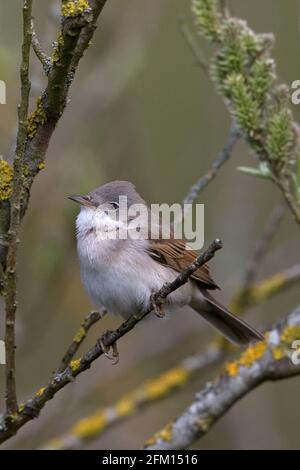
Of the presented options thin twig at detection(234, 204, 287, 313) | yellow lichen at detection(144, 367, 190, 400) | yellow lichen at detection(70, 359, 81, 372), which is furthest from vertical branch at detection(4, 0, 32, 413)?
thin twig at detection(234, 204, 287, 313)

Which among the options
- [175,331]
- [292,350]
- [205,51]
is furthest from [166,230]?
[205,51]

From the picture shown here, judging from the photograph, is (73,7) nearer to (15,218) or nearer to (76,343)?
(15,218)

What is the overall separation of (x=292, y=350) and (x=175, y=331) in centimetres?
215

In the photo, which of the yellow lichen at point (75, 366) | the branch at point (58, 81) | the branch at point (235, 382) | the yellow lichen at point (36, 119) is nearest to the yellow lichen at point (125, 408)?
the branch at point (235, 382)

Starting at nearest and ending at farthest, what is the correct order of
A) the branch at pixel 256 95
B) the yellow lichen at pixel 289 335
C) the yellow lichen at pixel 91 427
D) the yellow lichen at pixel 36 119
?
the yellow lichen at pixel 36 119 → the branch at pixel 256 95 → the yellow lichen at pixel 289 335 → the yellow lichen at pixel 91 427

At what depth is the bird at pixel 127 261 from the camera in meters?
3.69

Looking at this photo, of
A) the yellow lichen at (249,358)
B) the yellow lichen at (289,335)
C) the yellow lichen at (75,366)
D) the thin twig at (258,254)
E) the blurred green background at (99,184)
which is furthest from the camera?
the blurred green background at (99,184)

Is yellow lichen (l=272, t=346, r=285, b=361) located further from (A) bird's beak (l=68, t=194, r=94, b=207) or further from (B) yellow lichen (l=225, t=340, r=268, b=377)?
(A) bird's beak (l=68, t=194, r=94, b=207)

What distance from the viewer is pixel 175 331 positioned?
5.62 m

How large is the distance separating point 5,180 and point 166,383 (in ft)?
6.72

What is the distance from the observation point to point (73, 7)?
2270 mm

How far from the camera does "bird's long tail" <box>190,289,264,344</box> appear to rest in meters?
3.93

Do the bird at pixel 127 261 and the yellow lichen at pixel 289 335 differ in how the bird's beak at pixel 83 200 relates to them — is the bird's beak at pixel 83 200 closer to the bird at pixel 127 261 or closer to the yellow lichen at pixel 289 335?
the bird at pixel 127 261

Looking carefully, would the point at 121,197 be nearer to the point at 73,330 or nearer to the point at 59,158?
the point at 59,158
